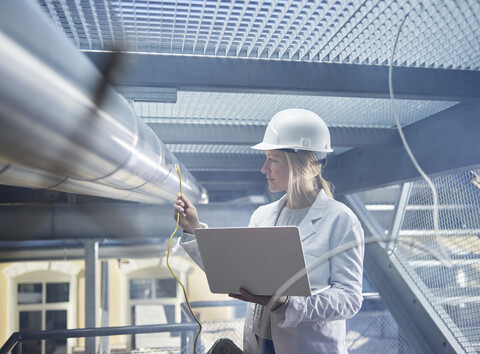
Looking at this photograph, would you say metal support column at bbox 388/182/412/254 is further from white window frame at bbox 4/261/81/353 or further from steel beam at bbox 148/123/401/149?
white window frame at bbox 4/261/81/353

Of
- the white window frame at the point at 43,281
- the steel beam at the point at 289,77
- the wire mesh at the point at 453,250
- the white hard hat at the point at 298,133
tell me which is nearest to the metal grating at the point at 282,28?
the steel beam at the point at 289,77

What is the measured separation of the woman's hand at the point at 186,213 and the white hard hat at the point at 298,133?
331mm

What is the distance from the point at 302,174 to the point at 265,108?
1.39 m

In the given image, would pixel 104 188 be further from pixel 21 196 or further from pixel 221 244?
pixel 21 196

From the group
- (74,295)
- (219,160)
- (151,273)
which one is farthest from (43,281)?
(219,160)

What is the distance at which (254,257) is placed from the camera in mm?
1236

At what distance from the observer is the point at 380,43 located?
6.13 feet

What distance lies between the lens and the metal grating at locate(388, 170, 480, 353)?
274 cm

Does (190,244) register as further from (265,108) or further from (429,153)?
(429,153)

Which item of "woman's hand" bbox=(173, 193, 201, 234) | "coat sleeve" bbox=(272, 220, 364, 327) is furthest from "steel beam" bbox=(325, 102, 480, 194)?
"woman's hand" bbox=(173, 193, 201, 234)

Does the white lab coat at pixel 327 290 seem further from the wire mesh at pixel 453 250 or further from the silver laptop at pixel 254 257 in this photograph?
the wire mesh at pixel 453 250

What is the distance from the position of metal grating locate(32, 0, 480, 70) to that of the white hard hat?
1.09ft

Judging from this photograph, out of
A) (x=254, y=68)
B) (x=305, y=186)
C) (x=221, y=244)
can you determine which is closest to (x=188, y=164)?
(x=254, y=68)

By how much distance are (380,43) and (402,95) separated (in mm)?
308
